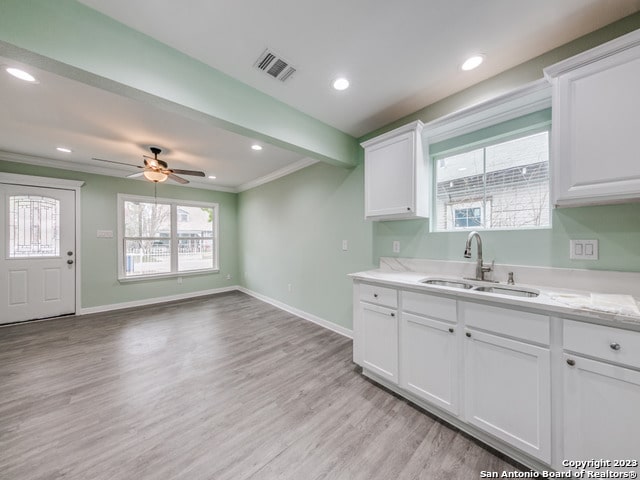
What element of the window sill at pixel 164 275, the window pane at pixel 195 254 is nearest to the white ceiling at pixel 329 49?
the window sill at pixel 164 275

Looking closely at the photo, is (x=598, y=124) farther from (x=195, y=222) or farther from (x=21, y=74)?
(x=195, y=222)

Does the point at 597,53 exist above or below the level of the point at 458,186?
above

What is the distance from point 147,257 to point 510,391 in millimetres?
5804

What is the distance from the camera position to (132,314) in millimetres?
3971

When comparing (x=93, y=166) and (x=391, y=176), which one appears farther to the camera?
(x=93, y=166)

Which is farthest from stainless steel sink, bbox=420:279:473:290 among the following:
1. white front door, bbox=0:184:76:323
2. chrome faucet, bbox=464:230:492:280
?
white front door, bbox=0:184:76:323

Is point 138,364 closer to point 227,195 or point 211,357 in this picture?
point 211,357

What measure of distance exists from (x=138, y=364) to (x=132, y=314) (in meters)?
2.10

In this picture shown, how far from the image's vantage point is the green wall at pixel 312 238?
3.01 m

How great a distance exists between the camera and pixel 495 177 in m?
1.97

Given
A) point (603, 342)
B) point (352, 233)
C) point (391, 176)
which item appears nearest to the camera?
point (603, 342)

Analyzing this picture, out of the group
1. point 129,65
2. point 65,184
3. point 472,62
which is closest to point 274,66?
point 129,65

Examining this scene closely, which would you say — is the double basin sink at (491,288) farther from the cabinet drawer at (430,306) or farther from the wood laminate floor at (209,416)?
the wood laminate floor at (209,416)

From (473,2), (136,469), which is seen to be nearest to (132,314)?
(136,469)
